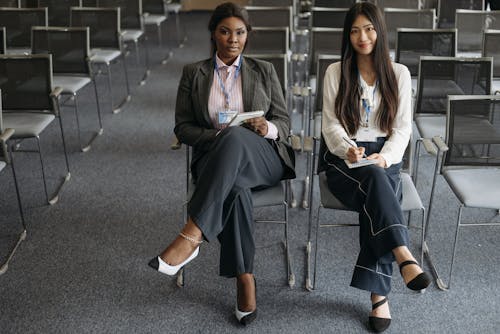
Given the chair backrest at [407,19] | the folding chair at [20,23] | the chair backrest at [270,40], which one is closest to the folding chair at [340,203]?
the chair backrest at [270,40]

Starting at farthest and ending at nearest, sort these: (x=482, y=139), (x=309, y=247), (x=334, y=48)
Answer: (x=334, y=48)
(x=309, y=247)
(x=482, y=139)

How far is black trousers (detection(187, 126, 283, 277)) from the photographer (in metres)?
2.65

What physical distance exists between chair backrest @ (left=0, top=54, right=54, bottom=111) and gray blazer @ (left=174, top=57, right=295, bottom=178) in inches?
52.2

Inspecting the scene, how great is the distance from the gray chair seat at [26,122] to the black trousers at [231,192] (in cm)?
147

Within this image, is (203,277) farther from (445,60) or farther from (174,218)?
(445,60)

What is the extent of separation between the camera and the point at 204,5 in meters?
9.99

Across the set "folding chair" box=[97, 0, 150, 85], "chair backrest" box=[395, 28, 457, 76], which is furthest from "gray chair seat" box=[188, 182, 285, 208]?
"folding chair" box=[97, 0, 150, 85]

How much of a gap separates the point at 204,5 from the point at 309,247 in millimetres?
7434

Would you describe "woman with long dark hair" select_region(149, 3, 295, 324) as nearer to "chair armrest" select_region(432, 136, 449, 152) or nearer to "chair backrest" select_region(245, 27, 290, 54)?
"chair armrest" select_region(432, 136, 449, 152)

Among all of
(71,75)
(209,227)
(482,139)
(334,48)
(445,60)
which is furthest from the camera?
(71,75)

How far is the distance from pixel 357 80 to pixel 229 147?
2.45ft

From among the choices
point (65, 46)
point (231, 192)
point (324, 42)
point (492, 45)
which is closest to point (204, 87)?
point (231, 192)

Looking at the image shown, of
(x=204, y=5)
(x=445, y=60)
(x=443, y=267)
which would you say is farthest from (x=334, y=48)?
(x=204, y=5)

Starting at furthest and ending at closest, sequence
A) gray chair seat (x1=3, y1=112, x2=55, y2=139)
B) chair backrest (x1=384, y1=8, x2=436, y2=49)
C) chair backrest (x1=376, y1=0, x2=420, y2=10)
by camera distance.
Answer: chair backrest (x1=376, y1=0, x2=420, y2=10) < chair backrest (x1=384, y1=8, x2=436, y2=49) < gray chair seat (x1=3, y1=112, x2=55, y2=139)
